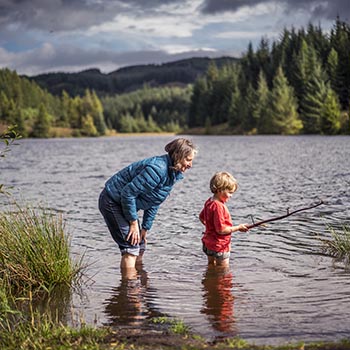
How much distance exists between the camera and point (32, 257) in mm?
8523

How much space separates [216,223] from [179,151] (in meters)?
1.71

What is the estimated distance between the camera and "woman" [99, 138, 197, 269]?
829 centimetres

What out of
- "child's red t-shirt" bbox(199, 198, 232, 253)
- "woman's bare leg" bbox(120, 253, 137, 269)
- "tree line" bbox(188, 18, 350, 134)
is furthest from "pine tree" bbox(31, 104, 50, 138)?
"woman's bare leg" bbox(120, 253, 137, 269)

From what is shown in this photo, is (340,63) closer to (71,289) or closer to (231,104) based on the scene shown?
(231,104)

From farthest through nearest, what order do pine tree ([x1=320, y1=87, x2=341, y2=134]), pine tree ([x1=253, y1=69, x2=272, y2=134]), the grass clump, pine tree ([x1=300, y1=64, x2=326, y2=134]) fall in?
1. pine tree ([x1=253, y1=69, x2=272, y2=134])
2. pine tree ([x1=300, y1=64, x2=326, y2=134])
3. pine tree ([x1=320, y1=87, x2=341, y2=134])
4. the grass clump

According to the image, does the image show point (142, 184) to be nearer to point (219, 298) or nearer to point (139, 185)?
point (139, 185)

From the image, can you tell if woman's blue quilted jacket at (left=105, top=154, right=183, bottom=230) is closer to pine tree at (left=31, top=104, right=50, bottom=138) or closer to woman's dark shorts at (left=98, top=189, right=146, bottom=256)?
woman's dark shorts at (left=98, top=189, right=146, bottom=256)

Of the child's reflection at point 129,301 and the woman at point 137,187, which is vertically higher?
the woman at point 137,187

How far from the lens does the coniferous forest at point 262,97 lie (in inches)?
3875

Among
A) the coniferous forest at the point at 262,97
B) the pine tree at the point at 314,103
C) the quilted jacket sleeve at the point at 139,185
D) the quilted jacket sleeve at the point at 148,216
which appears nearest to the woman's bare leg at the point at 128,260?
the quilted jacket sleeve at the point at 148,216

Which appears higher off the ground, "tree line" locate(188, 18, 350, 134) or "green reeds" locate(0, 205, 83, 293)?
"tree line" locate(188, 18, 350, 134)

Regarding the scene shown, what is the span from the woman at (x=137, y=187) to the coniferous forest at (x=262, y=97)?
188 feet

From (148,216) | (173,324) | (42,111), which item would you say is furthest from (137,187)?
(42,111)

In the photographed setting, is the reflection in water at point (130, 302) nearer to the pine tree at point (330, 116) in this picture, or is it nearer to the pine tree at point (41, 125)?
the pine tree at point (330, 116)
